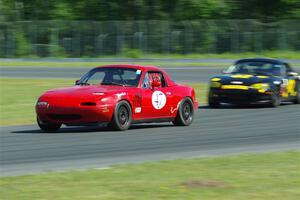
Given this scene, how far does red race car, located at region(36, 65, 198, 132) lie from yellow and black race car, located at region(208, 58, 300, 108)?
A: 4281 millimetres

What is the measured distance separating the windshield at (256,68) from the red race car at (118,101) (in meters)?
5.42

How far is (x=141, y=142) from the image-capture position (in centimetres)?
1307

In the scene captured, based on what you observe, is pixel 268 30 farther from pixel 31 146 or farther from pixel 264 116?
pixel 31 146

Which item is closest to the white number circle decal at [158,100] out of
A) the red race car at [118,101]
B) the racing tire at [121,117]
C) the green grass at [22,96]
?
the red race car at [118,101]

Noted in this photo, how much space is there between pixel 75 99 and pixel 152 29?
130 feet

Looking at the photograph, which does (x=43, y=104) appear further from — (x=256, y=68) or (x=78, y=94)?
Result: (x=256, y=68)

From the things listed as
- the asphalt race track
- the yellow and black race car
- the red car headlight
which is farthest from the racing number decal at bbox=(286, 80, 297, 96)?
the red car headlight

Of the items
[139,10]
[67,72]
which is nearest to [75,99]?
[67,72]

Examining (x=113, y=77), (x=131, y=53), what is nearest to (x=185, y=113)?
(x=113, y=77)

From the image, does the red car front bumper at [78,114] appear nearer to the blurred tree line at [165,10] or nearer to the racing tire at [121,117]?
the racing tire at [121,117]

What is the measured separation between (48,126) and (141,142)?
7.67 feet

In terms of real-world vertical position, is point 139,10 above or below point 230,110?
above

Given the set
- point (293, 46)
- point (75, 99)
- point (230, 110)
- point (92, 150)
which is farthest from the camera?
point (293, 46)

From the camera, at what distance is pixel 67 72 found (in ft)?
130
